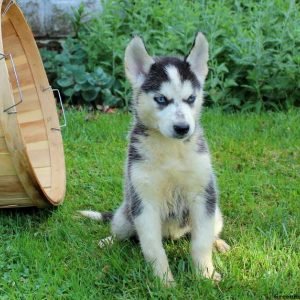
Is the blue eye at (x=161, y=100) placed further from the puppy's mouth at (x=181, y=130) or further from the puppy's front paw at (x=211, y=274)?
the puppy's front paw at (x=211, y=274)

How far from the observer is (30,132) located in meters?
5.25

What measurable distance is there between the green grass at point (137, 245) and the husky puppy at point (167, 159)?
0.63 ft

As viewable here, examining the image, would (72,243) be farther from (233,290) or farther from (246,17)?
(246,17)

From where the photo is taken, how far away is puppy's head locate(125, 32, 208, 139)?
354cm

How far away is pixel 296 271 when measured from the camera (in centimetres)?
366

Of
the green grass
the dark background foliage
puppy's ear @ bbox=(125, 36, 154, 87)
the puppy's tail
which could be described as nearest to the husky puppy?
puppy's ear @ bbox=(125, 36, 154, 87)

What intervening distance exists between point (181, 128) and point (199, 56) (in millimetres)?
639

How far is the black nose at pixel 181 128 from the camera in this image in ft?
11.4

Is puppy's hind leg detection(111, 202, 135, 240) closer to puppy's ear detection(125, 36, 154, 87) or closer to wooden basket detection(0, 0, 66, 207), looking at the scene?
wooden basket detection(0, 0, 66, 207)

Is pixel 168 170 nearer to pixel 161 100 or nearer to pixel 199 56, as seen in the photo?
pixel 161 100

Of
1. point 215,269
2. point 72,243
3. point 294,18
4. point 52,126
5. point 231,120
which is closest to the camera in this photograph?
point 215,269

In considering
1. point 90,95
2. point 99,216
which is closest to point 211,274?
point 99,216

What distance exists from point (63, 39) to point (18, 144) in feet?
15.7

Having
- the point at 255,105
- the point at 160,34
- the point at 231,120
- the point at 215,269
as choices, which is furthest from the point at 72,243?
the point at 160,34
